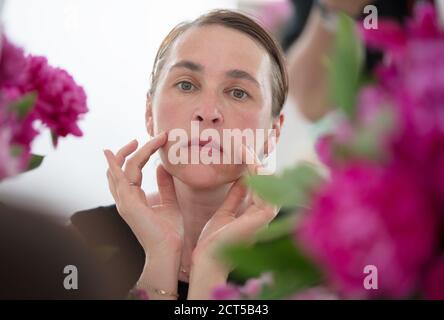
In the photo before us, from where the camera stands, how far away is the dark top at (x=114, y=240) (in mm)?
667

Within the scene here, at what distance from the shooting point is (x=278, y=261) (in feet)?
1.25

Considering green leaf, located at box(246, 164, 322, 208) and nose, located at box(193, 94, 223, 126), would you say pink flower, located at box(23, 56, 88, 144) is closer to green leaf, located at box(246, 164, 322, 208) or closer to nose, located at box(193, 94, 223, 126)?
nose, located at box(193, 94, 223, 126)

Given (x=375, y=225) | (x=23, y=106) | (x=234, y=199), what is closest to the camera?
(x=375, y=225)

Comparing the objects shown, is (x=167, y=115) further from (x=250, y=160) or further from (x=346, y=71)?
(x=346, y=71)

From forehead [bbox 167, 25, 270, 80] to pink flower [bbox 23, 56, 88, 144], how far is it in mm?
110

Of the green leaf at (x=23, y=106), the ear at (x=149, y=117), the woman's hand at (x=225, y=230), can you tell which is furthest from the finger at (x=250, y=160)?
the green leaf at (x=23, y=106)

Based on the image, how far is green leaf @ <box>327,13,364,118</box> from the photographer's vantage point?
0.38m

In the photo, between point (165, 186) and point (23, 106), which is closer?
point (23, 106)

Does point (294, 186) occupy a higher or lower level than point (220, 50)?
lower

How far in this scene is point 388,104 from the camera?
1.13ft

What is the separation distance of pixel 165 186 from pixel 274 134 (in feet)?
0.45

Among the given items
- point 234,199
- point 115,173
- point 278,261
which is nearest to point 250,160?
point 234,199

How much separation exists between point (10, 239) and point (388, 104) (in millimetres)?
501

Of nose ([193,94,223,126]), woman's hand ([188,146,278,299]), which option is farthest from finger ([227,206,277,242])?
nose ([193,94,223,126])
